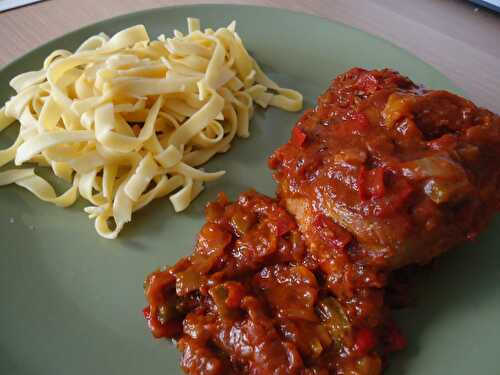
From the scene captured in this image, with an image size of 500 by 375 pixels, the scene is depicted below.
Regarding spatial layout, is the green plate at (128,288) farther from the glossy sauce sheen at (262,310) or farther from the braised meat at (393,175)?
the braised meat at (393,175)

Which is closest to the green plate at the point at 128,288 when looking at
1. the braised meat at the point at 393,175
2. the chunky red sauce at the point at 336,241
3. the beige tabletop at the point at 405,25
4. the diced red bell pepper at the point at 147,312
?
the diced red bell pepper at the point at 147,312

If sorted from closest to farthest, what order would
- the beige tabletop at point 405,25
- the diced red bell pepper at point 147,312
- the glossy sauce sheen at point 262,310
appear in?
1. the glossy sauce sheen at point 262,310
2. the diced red bell pepper at point 147,312
3. the beige tabletop at point 405,25

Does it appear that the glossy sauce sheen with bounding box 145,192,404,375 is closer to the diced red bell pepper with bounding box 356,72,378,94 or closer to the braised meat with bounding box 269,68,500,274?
the braised meat with bounding box 269,68,500,274

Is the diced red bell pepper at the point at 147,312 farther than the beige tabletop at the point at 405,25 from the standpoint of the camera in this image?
No

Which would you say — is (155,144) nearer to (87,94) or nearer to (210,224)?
(87,94)

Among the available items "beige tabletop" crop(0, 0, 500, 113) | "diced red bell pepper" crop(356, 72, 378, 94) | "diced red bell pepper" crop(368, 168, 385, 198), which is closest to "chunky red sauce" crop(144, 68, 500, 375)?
"diced red bell pepper" crop(368, 168, 385, 198)

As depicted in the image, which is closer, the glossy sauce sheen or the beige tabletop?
the glossy sauce sheen

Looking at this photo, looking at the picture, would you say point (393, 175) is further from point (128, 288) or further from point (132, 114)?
point (132, 114)

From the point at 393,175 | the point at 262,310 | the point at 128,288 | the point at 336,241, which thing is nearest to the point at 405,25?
the point at 393,175
